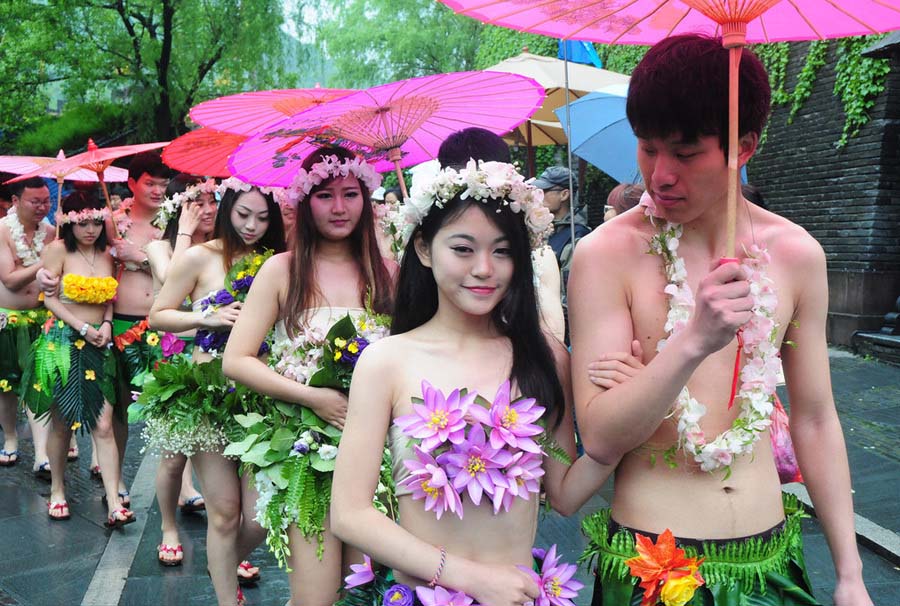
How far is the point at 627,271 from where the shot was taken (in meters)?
2.33

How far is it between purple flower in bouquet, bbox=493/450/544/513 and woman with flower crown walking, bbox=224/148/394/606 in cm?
133

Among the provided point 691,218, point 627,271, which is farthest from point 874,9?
point 627,271

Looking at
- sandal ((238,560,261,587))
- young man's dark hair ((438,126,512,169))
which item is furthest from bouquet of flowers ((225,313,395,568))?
sandal ((238,560,261,587))

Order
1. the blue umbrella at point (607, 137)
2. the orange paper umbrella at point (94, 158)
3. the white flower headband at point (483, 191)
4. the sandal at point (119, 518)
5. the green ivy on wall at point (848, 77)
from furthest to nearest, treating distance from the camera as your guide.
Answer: the green ivy on wall at point (848, 77)
the blue umbrella at point (607, 137)
the orange paper umbrella at point (94, 158)
the sandal at point (119, 518)
the white flower headband at point (483, 191)

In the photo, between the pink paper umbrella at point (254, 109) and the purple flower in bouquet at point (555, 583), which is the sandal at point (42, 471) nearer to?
the pink paper umbrella at point (254, 109)

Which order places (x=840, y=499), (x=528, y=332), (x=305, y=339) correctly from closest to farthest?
(x=840, y=499) < (x=528, y=332) < (x=305, y=339)

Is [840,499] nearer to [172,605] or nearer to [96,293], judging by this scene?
[172,605]

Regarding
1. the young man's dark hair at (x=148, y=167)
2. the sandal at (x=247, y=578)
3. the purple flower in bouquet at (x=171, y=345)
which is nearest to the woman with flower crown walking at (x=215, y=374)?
the purple flower in bouquet at (x=171, y=345)

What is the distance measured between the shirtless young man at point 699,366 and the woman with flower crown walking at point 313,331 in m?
1.44

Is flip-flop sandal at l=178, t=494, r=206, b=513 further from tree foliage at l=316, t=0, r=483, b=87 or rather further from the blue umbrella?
tree foliage at l=316, t=0, r=483, b=87

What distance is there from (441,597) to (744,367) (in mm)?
935

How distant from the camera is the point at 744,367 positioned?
234 cm

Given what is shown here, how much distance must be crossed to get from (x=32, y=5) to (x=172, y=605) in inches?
736

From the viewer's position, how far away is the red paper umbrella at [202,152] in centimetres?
520
